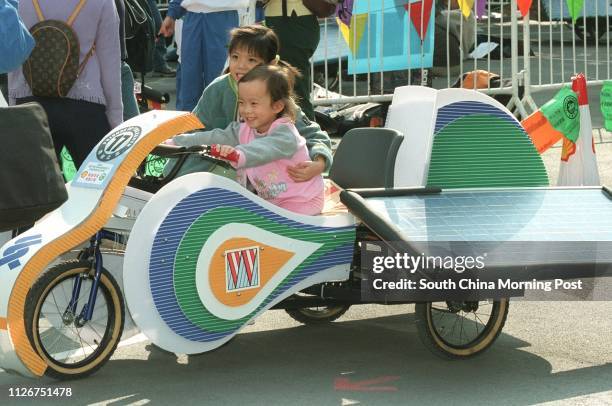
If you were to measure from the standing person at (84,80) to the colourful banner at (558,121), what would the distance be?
8.35 ft

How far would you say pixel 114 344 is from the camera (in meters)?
5.54

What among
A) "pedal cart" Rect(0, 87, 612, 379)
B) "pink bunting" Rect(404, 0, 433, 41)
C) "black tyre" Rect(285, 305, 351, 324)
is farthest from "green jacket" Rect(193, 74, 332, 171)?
"pink bunting" Rect(404, 0, 433, 41)

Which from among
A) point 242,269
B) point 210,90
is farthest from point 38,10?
point 242,269

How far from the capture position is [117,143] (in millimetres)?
5605

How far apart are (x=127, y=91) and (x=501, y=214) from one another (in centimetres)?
342

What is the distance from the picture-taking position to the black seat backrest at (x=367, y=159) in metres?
6.00

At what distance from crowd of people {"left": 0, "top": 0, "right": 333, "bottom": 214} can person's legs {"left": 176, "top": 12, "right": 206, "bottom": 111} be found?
945mm

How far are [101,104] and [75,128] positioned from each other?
0.64 feet

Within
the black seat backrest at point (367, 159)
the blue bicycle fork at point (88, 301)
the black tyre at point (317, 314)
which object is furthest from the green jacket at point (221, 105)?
the blue bicycle fork at point (88, 301)

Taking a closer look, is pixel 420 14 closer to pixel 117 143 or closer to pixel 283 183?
pixel 283 183

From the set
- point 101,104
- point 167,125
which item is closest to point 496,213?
point 167,125

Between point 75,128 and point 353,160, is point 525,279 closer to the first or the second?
point 353,160

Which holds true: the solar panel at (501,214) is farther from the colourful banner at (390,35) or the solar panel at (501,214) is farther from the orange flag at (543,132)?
the colourful banner at (390,35)

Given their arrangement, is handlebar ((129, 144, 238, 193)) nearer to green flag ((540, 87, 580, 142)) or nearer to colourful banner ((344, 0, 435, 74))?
green flag ((540, 87, 580, 142))
